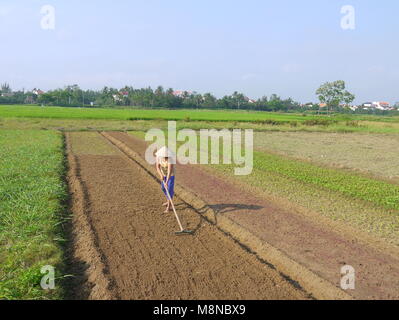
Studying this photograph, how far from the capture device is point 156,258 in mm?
6164

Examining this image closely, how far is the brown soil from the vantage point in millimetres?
5449

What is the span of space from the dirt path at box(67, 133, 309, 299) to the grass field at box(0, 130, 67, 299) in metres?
0.43

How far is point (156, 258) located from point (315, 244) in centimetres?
282

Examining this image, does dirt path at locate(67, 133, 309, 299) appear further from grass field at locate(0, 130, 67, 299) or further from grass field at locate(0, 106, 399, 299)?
grass field at locate(0, 106, 399, 299)

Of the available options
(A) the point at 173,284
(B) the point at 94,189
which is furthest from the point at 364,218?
(B) the point at 94,189

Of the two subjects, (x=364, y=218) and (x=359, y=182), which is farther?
(x=359, y=182)

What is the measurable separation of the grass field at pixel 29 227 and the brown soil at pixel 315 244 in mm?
3575

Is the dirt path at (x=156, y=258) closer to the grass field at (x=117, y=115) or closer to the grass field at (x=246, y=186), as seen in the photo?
the grass field at (x=246, y=186)

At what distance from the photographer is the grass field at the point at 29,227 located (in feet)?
16.4

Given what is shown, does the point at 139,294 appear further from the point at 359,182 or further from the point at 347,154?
the point at 347,154

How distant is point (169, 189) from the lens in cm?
839

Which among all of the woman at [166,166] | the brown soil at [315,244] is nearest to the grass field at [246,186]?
the brown soil at [315,244]

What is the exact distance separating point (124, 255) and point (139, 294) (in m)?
1.37
